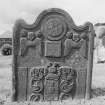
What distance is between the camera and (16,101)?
197 inches

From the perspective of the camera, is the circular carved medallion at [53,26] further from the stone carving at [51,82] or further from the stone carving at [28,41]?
the stone carving at [51,82]

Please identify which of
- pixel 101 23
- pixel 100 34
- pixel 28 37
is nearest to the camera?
pixel 28 37

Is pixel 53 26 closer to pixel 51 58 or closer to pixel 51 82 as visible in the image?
pixel 51 58

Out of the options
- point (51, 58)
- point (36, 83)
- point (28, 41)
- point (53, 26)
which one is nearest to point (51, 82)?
point (36, 83)

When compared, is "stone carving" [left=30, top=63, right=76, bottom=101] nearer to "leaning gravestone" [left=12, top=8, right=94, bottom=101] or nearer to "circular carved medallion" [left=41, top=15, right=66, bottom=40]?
"leaning gravestone" [left=12, top=8, right=94, bottom=101]

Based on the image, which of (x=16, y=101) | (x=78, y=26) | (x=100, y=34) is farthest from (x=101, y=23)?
(x=16, y=101)

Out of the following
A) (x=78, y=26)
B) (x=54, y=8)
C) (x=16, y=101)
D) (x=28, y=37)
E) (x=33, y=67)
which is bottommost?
(x=16, y=101)

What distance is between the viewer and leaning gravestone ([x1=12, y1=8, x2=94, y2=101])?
495 cm

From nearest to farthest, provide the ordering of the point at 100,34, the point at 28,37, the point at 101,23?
the point at 28,37 → the point at 100,34 → the point at 101,23

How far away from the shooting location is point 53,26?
195 inches

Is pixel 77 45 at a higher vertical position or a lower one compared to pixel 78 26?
lower

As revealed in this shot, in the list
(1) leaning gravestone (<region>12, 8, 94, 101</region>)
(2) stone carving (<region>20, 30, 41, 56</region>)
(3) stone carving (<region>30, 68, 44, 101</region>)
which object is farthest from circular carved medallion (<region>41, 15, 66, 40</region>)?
(3) stone carving (<region>30, 68, 44, 101</region>)

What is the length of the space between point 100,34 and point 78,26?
1045 centimetres

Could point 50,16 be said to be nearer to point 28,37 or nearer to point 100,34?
point 28,37
